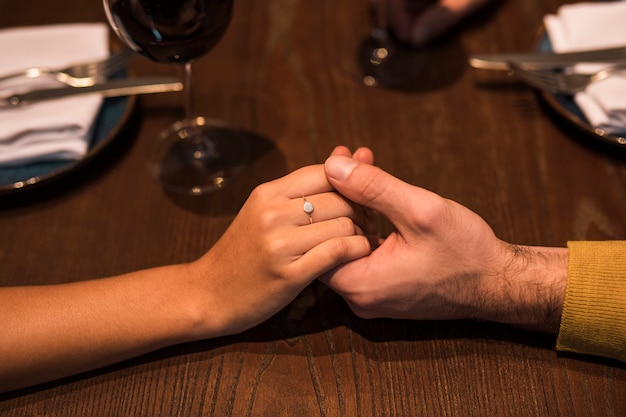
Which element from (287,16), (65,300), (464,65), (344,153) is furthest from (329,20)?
(65,300)

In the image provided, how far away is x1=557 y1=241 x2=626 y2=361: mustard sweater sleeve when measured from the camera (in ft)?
1.96

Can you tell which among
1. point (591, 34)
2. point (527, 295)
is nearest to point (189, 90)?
point (527, 295)

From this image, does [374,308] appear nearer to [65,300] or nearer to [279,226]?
[279,226]

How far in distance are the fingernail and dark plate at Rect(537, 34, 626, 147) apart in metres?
0.32

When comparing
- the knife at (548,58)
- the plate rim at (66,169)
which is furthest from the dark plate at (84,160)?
the knife at (548,58)

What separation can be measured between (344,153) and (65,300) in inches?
12.9

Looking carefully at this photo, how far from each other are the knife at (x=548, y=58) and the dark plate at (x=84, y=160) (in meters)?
0.50

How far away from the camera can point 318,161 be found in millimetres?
810

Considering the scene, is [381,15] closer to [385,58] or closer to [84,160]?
[385,58]

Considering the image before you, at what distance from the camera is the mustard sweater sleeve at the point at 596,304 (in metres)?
0.60

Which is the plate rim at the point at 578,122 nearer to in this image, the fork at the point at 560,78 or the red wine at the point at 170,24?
the fork at the point at 560,78

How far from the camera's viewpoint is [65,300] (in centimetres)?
64

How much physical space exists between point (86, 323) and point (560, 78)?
2.11 feet

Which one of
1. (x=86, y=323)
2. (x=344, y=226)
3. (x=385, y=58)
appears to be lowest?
(x=86, y=323)
